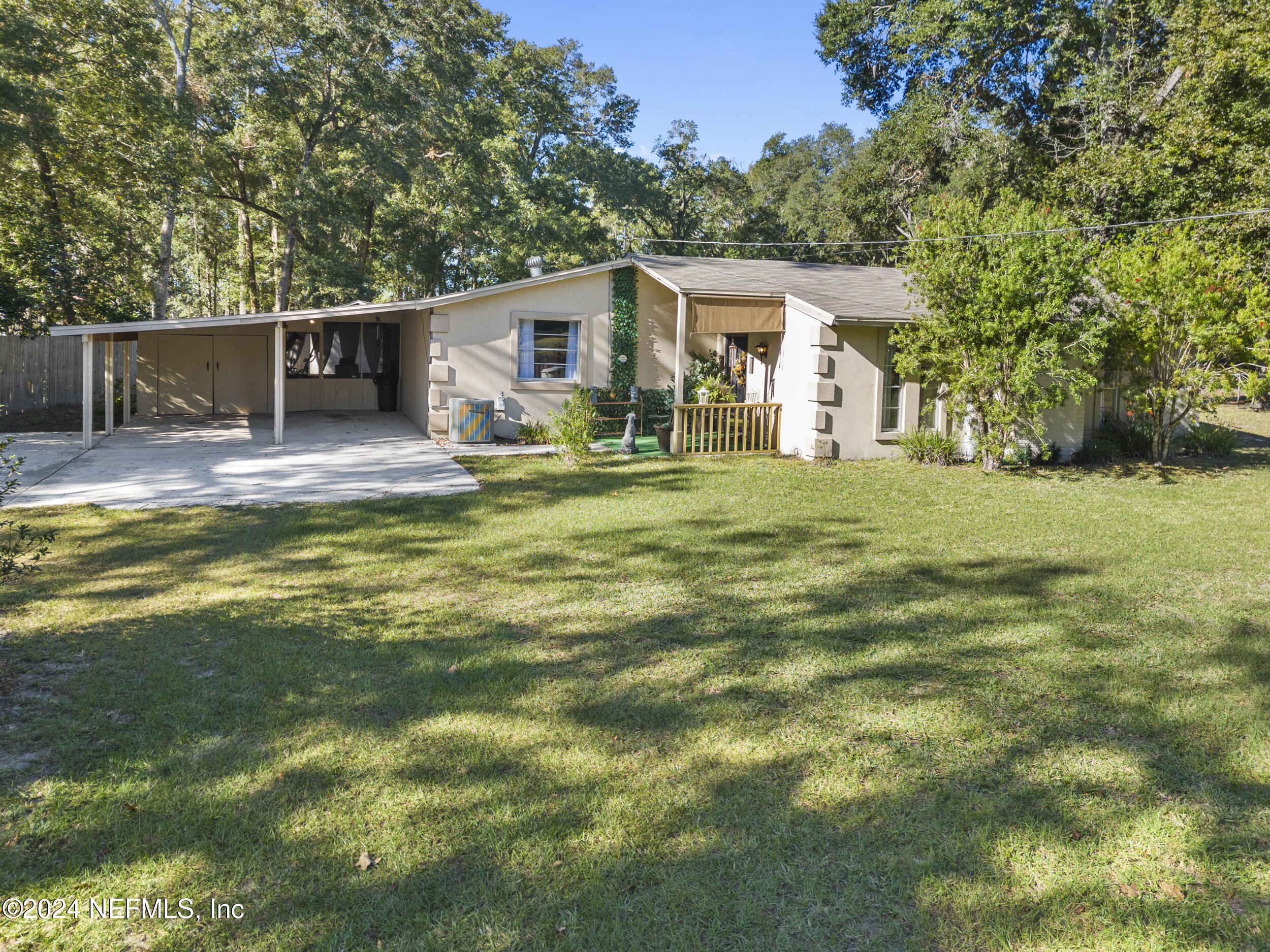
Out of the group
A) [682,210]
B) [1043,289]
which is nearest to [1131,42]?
[1043,289]

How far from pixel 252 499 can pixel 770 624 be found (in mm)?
6852

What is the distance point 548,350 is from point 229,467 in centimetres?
613

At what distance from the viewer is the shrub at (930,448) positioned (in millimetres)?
13531

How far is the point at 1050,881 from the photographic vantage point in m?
3.07

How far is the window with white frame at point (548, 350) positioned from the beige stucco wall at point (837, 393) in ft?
13.6

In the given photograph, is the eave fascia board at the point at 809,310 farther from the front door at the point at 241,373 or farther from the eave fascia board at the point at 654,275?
the front door at the point at 241,373

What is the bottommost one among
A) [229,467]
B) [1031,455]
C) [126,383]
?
[229,467]

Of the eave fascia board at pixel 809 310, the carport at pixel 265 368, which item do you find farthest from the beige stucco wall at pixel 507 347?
the eave fascia board at pixel 809 310

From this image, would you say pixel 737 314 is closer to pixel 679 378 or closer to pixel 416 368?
pixel 679 378

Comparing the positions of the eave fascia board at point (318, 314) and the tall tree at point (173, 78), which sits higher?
the tall tree at point (173, 78)

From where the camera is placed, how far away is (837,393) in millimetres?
13625

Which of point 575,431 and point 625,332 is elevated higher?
point 625,332

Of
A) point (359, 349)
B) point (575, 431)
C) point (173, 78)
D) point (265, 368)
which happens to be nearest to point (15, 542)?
point (575, 431)

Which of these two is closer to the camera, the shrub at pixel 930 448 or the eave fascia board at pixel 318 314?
Result: the eave fascia board at pixel 318 314
